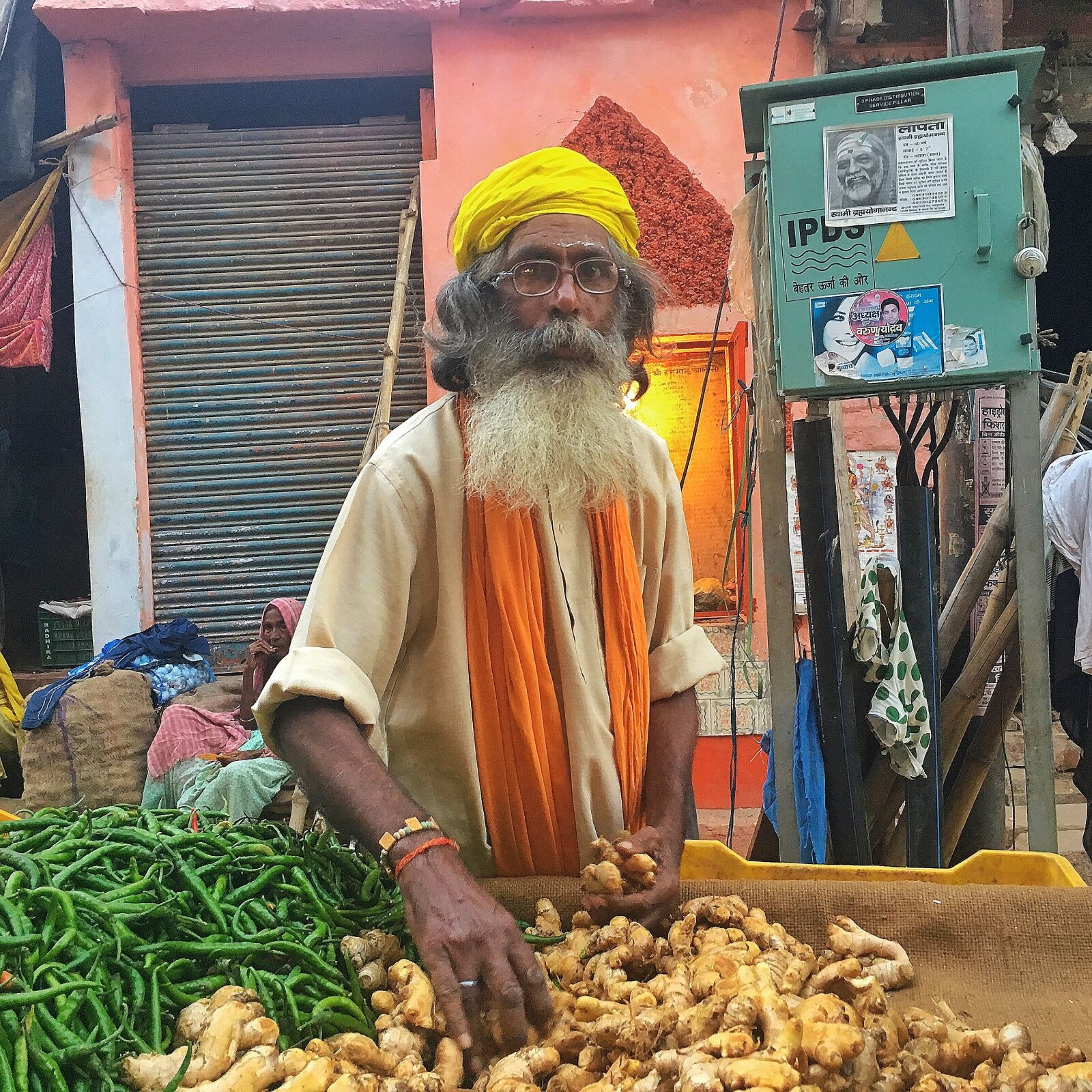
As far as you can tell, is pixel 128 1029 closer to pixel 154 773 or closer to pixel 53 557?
pixel 154 773

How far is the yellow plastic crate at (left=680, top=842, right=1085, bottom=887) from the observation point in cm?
222

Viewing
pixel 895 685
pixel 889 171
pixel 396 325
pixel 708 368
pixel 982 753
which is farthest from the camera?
pixel 396 325

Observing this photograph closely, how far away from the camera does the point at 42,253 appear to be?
23.5 ft

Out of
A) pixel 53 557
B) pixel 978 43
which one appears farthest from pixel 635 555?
pixel 53 557

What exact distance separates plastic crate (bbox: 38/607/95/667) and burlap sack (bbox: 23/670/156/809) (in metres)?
1.70

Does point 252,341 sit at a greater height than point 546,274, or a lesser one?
greater

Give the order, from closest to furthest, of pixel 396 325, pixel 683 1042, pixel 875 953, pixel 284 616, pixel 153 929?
1. pixel 683 1042
2. pixel 153 929
3. pixel 875 953
4. pixel 284 616
5. pixel 396 325

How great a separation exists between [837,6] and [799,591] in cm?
376

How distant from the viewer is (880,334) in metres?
2.88

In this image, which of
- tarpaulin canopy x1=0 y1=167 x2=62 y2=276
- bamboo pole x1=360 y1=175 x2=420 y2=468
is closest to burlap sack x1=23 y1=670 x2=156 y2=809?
bamboo pole x1=360 y1=175 x2=420 y2=468

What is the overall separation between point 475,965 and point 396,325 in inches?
229

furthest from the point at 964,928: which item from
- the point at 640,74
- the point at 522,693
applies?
the point at 640,74

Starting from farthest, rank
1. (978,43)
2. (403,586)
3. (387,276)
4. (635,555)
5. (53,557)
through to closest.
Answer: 1. (53,557)
2. (387,276)
3. (978,43)
4. (635,555)
5. (403,586)

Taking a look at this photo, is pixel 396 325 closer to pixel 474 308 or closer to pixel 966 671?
pixel 474 308
